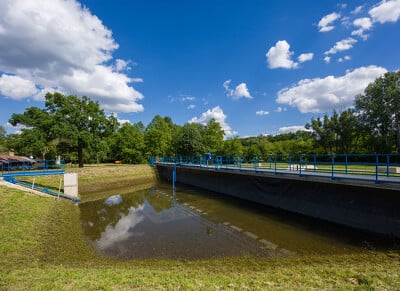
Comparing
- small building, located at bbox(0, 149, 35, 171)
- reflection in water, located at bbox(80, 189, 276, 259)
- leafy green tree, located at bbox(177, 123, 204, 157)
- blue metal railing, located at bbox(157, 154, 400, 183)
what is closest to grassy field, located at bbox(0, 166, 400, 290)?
reflection in water, located at bbox(80, 189, 276, 259)

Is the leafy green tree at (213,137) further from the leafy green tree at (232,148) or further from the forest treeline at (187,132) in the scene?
the leafy green tree at (232,148)

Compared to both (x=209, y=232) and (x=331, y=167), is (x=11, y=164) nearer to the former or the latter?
(x=209, y=232)

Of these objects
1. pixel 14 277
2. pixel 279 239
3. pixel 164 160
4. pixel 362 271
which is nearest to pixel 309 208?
pixel 279 239

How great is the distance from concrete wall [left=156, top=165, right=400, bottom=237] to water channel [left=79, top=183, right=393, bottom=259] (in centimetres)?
60

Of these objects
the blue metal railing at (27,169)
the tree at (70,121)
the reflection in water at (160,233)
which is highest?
the tree at (70,121)

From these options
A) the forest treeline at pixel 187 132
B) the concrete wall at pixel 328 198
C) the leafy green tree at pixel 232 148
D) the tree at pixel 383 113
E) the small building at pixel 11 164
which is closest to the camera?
the concrete wall at pixel 328 198

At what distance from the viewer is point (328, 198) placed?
1079 centimetres

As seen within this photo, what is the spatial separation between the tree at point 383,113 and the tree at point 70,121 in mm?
36314

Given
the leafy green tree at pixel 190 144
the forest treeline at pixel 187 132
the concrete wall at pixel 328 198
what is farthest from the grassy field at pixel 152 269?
the leafy green tree at pixel 190 144

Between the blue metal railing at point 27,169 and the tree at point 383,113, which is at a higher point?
the tree at point 383,113

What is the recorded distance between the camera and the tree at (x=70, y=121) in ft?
75.5

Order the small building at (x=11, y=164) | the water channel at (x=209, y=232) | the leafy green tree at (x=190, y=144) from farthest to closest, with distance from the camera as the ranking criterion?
the leafy green tree at (x=190, y=144)
the small building at (x=11, y=164)
the water channel at (x=209, y=232)

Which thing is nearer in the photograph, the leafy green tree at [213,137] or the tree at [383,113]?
the tree at [383,113]

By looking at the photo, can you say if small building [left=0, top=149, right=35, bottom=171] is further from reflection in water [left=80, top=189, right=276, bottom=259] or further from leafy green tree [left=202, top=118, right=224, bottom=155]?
leafy green tree [left=202, top=118, right=224, bottom=155]
